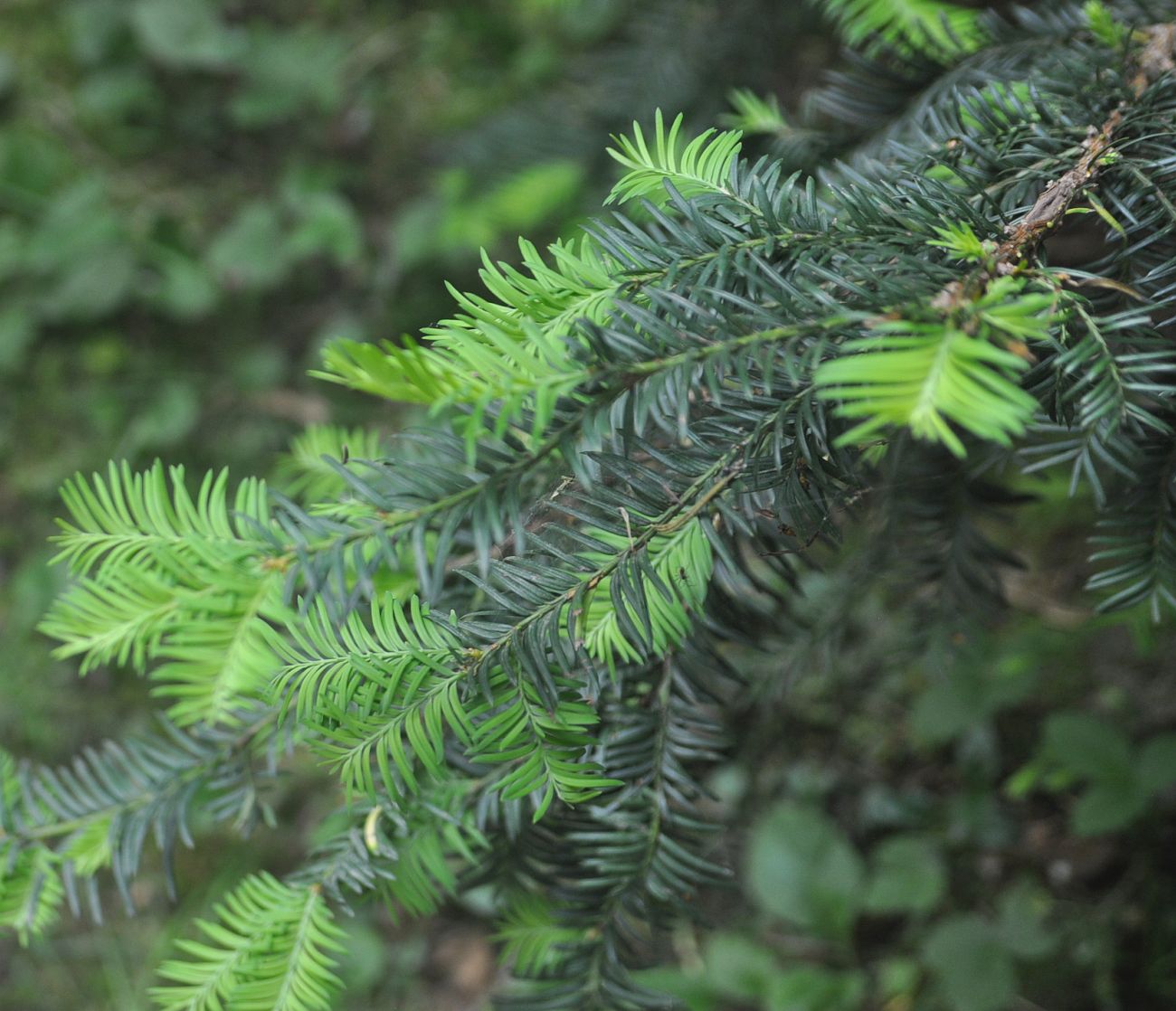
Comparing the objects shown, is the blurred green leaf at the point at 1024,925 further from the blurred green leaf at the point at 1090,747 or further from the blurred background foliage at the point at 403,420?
the blurred green leaf at the point at 1090,747

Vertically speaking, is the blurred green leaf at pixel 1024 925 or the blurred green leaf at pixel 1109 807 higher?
the blurred green leaf at pixel 1109 807

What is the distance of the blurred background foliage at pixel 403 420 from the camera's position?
104 centimetres

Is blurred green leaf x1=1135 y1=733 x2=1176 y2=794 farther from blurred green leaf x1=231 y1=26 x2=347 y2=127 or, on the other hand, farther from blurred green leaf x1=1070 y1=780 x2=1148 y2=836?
blurred green leaf x1=231 y1=26 x2=347 y2=127

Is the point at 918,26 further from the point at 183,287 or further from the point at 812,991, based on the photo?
the point at 183,287

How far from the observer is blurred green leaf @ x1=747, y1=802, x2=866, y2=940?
1087 millimetres

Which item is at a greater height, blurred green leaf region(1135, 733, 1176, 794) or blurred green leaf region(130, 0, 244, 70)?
blurred green leaf region(130, 0, 244, 70)

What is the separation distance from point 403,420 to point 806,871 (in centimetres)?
97

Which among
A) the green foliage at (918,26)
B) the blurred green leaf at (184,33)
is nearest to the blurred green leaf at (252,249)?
the blurred green leaf at (184,33)

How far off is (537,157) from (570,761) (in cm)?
123

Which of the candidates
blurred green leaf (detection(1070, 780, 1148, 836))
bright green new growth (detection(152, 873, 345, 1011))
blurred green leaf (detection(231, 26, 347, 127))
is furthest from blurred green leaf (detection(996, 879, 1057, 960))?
blurred green leaf (detection(231, 26, 347, 127))

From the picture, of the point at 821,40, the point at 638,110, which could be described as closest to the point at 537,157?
the point at 638,110

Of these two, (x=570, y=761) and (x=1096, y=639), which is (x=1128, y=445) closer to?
(x=570, y=761)

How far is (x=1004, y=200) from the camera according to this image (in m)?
0.49

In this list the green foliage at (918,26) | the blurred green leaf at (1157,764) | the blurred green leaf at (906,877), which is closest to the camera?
the green foliage at (918,26)
